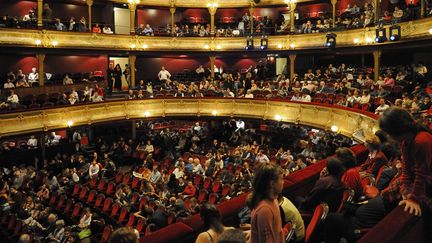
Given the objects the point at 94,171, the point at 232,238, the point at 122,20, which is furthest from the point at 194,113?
the point at 232,238

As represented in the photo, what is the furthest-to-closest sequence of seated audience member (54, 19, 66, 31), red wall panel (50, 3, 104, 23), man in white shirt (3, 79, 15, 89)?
red wall panel (50, 3, 104, 23), seated audience member (54, 19, 66, 31), man in white shirt (3, 79, 15, 89)

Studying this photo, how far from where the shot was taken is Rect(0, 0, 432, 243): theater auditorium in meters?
3.47

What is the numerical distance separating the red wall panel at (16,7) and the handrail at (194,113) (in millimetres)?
7940

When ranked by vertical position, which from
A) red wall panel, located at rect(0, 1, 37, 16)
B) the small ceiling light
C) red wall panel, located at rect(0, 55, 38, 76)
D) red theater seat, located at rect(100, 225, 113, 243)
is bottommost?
red theater seat, located at rect(100, 225, 113, 243)

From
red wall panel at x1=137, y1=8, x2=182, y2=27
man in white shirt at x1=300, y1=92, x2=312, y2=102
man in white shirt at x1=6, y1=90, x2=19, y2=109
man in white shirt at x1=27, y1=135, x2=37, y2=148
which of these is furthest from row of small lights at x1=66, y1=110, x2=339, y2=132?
red wall panel at x1=137, y1=8, x2=182, y2=27

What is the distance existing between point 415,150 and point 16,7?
2285cm

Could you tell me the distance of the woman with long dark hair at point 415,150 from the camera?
269cm

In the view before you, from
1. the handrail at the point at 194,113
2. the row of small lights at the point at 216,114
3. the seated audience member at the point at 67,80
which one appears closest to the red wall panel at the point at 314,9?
the handrail at the point at 194,113

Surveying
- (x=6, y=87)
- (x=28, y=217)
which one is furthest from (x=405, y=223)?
(x=6, y=87)

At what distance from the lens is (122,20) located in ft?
83.1

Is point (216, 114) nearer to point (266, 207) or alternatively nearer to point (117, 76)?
point (117, 76)

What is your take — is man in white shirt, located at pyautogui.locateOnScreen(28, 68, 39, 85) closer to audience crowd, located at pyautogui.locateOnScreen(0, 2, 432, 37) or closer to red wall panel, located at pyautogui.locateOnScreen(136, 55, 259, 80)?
audience crowd, located at pyautogui.locateOnScreen(0, 2, 432, 37)

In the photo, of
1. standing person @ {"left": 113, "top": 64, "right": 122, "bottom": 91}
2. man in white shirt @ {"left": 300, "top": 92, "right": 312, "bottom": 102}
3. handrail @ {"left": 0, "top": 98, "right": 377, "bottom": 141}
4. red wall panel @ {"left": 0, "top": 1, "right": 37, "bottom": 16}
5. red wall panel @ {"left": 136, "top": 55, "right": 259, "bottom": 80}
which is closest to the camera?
handrail @ {"left": 0, "top": 98, "right": 377, "bottom": 141}

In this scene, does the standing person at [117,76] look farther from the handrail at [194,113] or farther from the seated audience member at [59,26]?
the seated audience member at [59,26]
